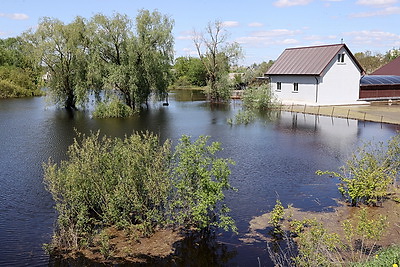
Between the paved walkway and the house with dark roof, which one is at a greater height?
the house with dark roof

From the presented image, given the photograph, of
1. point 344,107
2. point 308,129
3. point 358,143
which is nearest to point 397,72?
point 344,107

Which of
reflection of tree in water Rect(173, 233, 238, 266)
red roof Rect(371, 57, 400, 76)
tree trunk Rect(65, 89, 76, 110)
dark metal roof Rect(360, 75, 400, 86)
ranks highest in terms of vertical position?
red roof Rect(371, 57, 400, 76)

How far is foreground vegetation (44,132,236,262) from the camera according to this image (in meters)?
10.2

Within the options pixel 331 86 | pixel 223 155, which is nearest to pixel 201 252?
pixel 223 155

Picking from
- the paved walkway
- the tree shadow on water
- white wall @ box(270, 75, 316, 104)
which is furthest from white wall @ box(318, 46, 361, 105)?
the tree shadow on water

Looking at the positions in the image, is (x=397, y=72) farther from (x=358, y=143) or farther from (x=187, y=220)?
(x=187, y=220)

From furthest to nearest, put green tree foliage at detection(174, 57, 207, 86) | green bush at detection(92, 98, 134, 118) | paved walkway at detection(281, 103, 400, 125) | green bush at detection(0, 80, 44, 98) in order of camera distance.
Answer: green tree foliage at detection(174, 57, 207, 86), green bush at detection(0, 80, 44, 98), green bush at detection(92, 98, 134, 118), paved walkway at detection(281, 103, 400, 125)

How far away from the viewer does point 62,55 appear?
37469 millimetres

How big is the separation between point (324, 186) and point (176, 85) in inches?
2898

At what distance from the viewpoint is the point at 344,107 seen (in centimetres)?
3850

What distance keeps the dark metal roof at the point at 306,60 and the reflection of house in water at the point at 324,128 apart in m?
8.19

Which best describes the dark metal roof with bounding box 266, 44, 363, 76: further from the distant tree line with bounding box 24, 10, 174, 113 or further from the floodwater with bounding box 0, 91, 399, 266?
the distant tree line with bounding box 24, 10, 174, 113

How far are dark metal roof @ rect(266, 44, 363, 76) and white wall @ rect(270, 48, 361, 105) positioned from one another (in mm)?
582

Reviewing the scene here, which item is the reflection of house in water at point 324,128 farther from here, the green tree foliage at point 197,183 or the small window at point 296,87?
the green tree foliage at point 197,183
